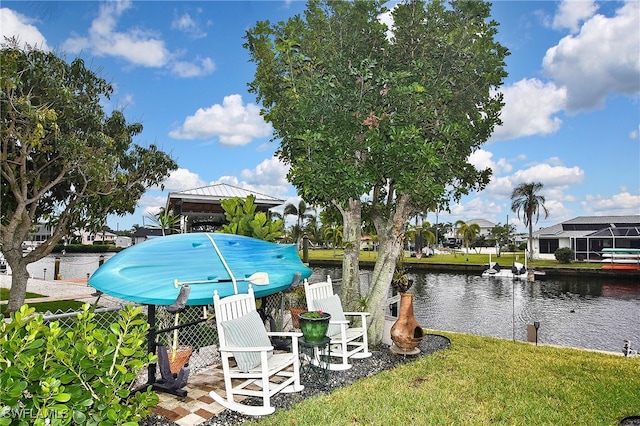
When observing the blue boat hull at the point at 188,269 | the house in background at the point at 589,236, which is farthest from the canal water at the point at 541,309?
the house in background at the point at 589,236

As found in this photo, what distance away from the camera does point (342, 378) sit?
17.8 feet

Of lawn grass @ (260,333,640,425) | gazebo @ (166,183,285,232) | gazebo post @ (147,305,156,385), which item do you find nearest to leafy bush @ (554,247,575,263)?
gazebo @ (166,183,285,232)

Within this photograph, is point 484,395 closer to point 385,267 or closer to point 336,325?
point 336,325

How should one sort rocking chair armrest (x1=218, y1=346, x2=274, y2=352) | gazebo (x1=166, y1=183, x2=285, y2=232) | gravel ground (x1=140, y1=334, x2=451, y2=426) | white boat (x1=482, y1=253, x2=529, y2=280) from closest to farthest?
gravel ground (x1=140, y1=334, x2=451, y2=426) < rocking chair armrest (x1=218, y1=346, x2=274, y2=352) < gazebo (x1=166, y1=183, x2=285, y2=232) < white boat (x1=482, y1=253, x2=529, y2=280)

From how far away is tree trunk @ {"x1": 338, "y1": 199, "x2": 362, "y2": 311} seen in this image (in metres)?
7.71

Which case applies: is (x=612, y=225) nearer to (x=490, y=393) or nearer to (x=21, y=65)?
(x=490, y=393)

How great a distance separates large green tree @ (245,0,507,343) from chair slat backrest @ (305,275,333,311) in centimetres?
Result: 129

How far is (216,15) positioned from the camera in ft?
26.3

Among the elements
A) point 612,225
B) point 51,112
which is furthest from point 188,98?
point 612,225

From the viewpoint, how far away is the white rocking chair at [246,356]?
4.26 metres

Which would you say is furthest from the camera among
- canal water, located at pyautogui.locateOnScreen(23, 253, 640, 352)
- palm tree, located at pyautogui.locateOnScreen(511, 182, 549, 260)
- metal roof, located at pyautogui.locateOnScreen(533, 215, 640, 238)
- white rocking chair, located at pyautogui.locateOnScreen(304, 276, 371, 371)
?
palm tree, located at pyautogui.locateOnScreen(511, 182, 549, 260)

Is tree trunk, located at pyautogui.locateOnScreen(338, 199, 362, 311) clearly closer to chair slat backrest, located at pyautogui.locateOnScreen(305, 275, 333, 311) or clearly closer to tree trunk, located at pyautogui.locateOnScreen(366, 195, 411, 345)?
tree trunk, located at pyautogui.locateOnScreen(366, 195, 411, 345)

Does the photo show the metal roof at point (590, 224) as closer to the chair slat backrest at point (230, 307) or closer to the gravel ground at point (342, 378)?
the gravel ground at point (342, 378)

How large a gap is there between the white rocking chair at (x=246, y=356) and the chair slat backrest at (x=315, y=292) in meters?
1.25
